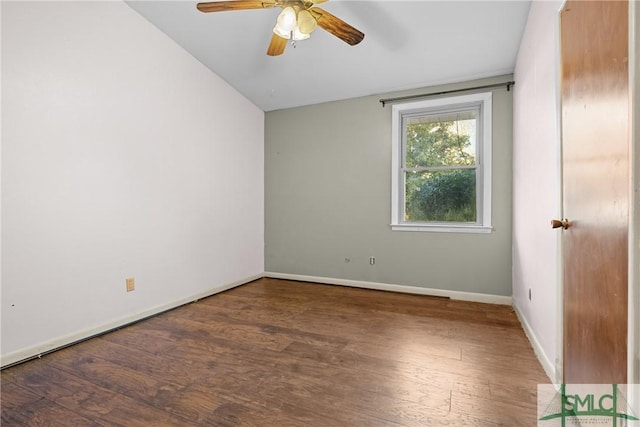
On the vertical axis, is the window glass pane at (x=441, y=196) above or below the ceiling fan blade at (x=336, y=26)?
below

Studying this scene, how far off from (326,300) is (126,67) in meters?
2.93

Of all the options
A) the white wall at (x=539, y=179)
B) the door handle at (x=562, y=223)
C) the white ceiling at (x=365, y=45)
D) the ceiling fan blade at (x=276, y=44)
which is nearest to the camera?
the door handle at (x=562, y=223)

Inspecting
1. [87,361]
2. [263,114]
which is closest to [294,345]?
[87,361]

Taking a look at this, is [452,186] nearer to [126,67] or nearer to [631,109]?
[631,109]

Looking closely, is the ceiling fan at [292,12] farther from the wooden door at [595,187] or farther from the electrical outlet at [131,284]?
the electrical outlet at [131,284]

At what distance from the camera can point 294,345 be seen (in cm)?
220

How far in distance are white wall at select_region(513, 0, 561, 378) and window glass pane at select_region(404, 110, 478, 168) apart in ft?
2.01

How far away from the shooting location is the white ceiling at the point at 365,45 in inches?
99.5

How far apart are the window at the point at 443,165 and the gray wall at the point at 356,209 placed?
0.09 m

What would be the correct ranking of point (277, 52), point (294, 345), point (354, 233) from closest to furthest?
point (294, 345), point (277, 52), point (354, 233)

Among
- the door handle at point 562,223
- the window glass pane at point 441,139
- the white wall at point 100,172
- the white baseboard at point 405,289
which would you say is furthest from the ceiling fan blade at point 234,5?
the white baseboard at point 405,289

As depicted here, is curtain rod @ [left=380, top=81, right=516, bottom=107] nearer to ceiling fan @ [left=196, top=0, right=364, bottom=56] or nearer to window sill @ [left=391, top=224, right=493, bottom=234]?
window sill @ [left=391, top=224, right=493, bottom=234]

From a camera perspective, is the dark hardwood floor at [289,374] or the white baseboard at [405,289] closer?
the dark hardwood floor at [289,374]

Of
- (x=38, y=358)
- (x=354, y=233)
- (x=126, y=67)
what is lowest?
(x=38, y=358)
